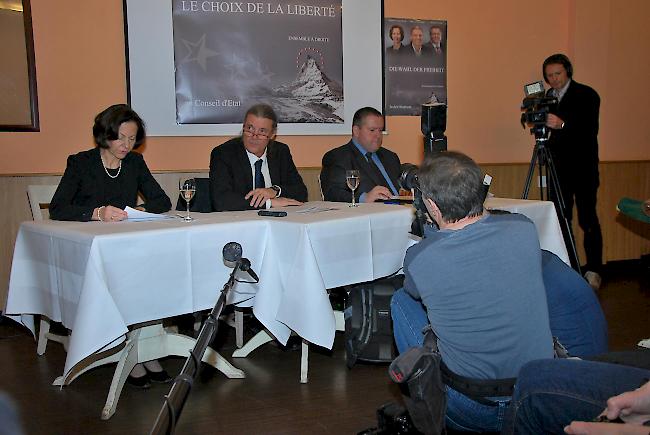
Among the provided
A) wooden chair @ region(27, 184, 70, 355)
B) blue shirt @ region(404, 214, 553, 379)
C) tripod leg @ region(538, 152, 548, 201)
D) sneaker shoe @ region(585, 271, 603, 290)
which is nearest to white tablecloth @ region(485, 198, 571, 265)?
blue shirt @ region(404, 214, 553, 379)

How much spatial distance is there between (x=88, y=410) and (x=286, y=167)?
1.72 meters

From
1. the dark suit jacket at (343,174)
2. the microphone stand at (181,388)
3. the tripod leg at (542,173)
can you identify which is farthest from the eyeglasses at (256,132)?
the microphone stand at (181,388)

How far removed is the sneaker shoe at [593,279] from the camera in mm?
4660

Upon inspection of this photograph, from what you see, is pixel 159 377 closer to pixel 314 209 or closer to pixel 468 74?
pixel 314 209

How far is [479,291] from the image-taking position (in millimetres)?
1598

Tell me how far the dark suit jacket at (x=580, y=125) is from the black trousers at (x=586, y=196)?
0.08 feet

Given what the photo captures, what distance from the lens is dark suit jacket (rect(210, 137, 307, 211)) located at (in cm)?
326

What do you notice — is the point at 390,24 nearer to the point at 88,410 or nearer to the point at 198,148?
the point at 198,148

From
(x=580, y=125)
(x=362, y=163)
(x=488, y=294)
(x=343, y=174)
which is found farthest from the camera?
(x=580, y=125)

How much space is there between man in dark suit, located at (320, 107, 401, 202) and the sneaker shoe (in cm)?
179

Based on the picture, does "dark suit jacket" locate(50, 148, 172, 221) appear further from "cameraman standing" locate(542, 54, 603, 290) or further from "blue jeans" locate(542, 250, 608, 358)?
"cameraman standing" locate(542, 54, 603, 290)

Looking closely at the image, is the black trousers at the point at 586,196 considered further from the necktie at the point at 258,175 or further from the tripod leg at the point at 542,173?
the necktie at the point at 258,175

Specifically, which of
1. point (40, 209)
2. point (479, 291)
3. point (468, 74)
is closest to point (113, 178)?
point (40, 209)

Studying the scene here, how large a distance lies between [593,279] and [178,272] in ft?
11.2
